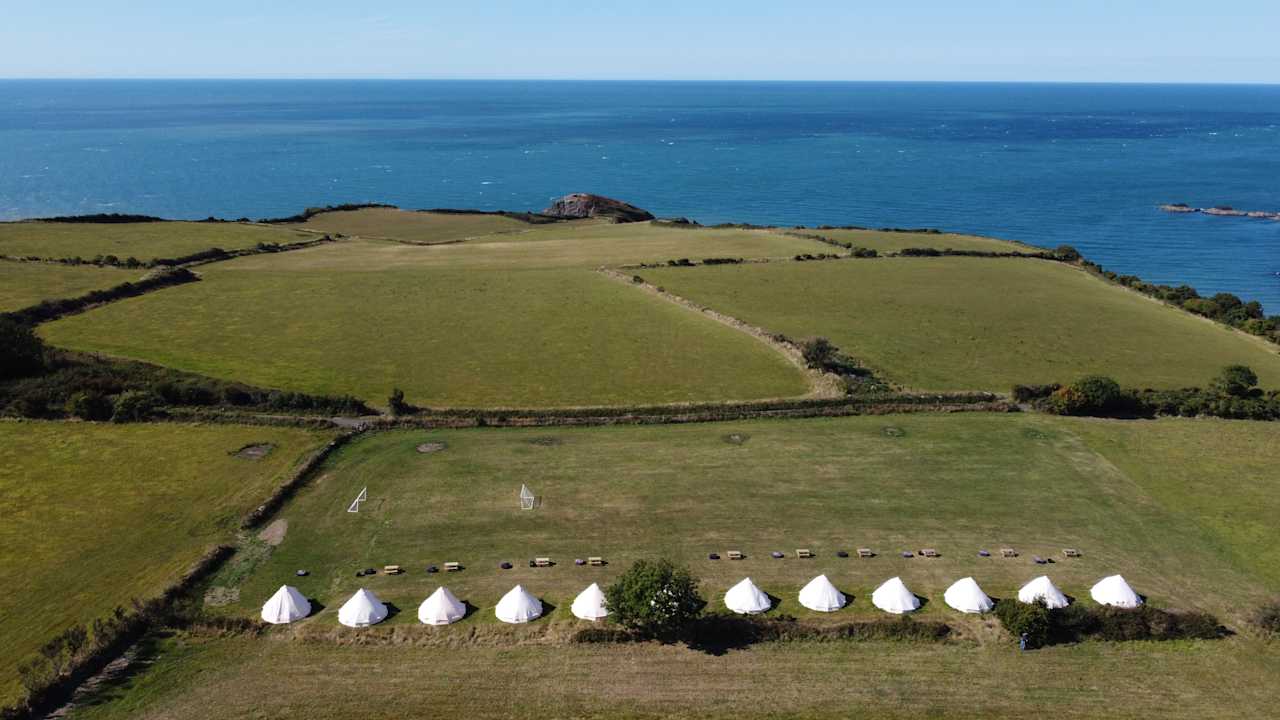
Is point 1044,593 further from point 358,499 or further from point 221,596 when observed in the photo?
point 221,596

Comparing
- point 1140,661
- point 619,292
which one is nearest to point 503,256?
point 619,292

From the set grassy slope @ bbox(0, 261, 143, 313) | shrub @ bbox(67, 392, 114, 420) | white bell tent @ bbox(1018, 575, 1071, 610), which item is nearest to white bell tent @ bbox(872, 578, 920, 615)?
white bell tent @ bbox(1018, 575, 1071, 610)

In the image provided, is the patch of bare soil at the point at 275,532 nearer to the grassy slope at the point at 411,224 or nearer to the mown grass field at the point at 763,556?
the mown grass field at the point at 763,556

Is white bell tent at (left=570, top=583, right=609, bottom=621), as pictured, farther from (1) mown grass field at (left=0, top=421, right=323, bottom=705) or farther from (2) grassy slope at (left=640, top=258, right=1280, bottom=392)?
(2) grassy slope at (left=640, top=258, right=1280, bottom=392)

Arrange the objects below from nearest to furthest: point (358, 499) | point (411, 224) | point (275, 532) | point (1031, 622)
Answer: point (1031, 622), point (275, 532), point (358, 499), point (411, 224)

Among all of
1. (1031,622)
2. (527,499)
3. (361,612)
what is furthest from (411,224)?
(1031,622)
